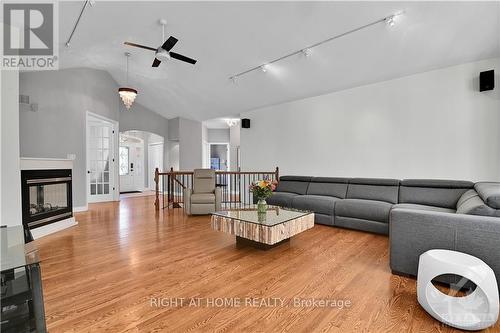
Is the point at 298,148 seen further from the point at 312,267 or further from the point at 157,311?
the point at 157,311

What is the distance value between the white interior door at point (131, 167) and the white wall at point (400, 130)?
6675mm

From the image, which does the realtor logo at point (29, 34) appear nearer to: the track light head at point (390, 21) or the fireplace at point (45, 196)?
the fireplace at point (45, 196)

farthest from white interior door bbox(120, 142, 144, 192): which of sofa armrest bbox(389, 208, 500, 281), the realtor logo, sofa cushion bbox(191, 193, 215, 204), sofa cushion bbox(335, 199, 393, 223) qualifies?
sofa armrest bbox(389, 208, 500, 281)

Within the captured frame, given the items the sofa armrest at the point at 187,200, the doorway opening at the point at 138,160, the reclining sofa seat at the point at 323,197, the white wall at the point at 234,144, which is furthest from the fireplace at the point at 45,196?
the white wall at the point at 234,144

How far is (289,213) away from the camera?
344 cm

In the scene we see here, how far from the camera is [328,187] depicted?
16.0 ft

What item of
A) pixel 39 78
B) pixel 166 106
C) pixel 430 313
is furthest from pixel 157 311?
pixel 166 106

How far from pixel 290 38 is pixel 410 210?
3104 millimetres

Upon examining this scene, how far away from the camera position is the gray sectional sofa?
6.53ft

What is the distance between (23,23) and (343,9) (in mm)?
4682

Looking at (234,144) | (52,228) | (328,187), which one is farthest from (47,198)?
(234,144)

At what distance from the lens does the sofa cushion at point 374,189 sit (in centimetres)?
411

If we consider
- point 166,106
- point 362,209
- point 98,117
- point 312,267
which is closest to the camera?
point 312,267

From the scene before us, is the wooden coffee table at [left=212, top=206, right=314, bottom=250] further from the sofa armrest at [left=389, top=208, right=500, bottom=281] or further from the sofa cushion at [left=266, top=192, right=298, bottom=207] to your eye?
the sofa cushion at [left=266, top=192, right=298, bottom=207]
